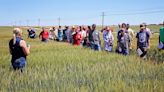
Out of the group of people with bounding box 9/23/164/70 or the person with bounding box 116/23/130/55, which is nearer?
the group of people with bounding box 9/23/164/70

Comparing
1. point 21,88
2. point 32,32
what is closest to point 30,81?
point 21,88

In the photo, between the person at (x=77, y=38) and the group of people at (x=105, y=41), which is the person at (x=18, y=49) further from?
the person at (x=77, y=38)

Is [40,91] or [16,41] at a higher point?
[16,41]

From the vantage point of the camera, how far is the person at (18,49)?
37.6ft

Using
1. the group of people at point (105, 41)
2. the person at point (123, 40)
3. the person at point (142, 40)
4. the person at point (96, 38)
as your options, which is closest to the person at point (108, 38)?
the group of people at point (105, 41)

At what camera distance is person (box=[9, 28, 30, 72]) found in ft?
37.6

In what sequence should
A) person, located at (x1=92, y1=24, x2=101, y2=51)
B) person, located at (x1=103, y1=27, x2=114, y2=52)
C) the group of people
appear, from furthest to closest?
1. person, located at (x1=92, y1=24, x2=101, y2=51)
2. person, located at (x1=103, y1=27, x2=114, y2=52)
3. the group of people

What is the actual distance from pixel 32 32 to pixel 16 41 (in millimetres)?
34851

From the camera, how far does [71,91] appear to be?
26.3 feet

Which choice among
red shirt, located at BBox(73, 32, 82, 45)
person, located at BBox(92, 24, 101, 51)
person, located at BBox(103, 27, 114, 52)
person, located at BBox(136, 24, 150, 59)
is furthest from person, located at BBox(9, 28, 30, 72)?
red shirt, located at BBox(73, 32, 82, 45)

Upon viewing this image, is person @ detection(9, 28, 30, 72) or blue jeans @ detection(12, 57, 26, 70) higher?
person @ detection(9, 28, 30, 72)

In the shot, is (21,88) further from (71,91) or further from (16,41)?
(16,41)

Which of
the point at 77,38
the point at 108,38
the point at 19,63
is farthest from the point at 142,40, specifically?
the point at 77,38

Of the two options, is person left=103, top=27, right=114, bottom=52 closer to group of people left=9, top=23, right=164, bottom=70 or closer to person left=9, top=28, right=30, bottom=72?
group of people left=9, top=23, right=164, bottom=70
